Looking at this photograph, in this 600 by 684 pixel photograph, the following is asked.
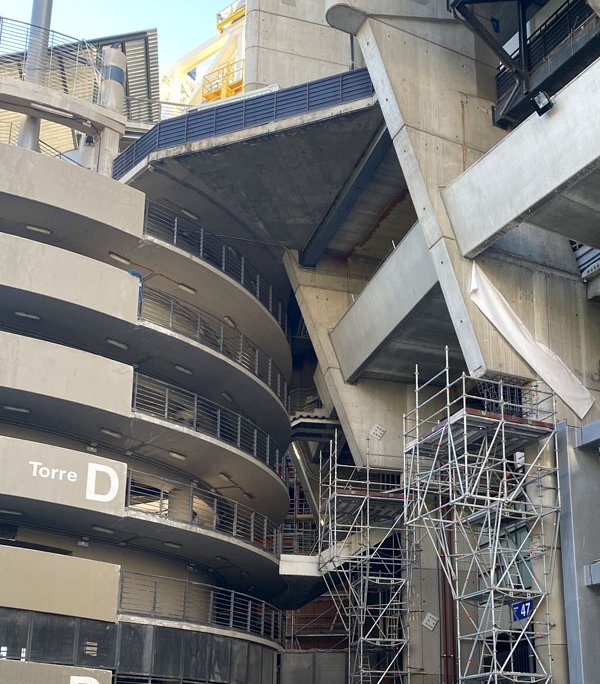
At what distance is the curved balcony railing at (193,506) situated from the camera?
27.3 m

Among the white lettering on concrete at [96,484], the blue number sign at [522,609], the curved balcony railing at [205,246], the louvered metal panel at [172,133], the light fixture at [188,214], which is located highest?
the louvered metal panel at [172,133]

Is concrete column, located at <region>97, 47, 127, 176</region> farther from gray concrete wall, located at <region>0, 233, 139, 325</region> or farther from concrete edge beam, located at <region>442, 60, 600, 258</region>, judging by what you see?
concrete edge beam, located at <region>442, 60, 600, 258</region>

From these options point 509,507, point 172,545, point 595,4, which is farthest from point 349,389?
point 595,4

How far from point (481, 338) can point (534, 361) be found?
4.70 ft

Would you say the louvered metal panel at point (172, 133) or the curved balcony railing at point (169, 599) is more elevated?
the louvered metal panel at point (172, 133)

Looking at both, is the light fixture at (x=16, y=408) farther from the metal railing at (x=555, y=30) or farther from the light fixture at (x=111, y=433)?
the metal railing at (x=555, y=30)

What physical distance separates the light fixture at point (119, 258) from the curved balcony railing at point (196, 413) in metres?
3.31

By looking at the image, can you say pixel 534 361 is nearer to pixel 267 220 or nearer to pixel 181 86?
pixel 267 220

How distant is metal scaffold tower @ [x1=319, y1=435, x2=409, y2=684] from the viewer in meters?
28.5

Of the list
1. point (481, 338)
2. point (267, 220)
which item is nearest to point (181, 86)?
point (267, 220)

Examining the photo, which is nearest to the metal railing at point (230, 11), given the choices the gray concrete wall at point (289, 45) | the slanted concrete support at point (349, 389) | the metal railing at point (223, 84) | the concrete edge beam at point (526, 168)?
the metal railing at point (223, 84)

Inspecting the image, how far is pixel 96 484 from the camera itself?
24.0 m

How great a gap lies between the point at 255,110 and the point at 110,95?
21.9ft

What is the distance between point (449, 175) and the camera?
1006 inches
